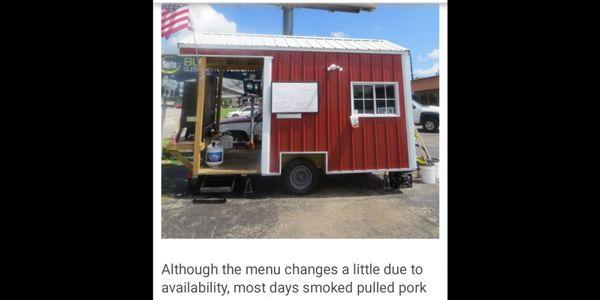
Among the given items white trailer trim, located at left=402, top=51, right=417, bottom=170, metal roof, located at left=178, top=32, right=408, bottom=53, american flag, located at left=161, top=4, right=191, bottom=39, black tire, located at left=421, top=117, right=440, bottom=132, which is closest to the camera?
american flag, located at left=161, top=4, right=191, bottom=39

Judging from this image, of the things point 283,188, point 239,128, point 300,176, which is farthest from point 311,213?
point 239,128

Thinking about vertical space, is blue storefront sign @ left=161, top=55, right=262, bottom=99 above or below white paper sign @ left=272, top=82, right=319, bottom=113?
above

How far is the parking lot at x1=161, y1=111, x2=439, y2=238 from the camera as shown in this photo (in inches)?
148

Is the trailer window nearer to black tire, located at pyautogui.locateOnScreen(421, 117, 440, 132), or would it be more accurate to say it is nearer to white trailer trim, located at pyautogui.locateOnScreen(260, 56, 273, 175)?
white trailer trim, located at pyautogui.locateOnScreen(260, 56, 273, 175)

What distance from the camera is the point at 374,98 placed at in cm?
523

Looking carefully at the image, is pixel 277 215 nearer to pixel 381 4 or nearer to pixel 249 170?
pixel 249 170

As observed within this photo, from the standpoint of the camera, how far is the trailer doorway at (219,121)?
4.95 meters

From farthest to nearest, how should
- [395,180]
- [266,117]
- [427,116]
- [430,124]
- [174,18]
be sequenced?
[430,124] → [427,116] → [395,180] → [266,117] → [174,18]

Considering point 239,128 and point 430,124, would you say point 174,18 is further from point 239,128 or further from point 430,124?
point 430,124

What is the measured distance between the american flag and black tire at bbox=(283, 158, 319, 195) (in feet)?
8.68

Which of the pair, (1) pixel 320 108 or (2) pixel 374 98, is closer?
(1) pixel 320 108

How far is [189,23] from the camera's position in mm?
3670

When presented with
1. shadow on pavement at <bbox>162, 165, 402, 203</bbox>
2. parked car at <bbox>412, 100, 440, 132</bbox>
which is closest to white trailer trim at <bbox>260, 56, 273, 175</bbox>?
shadow on pavement at <bbox>162, 165, 402, 203</bbox>

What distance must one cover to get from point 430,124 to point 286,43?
9.08 meters
